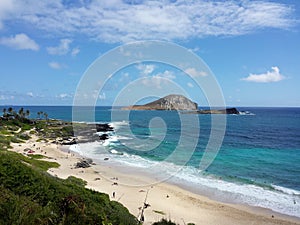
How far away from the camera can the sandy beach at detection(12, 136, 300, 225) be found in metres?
18.4

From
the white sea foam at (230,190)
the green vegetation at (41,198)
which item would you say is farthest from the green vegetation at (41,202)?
the white sea foam at (230,190)

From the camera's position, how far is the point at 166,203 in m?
21.3

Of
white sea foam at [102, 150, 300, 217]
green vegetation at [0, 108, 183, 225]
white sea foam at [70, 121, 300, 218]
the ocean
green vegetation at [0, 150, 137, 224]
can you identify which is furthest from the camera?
the ocean

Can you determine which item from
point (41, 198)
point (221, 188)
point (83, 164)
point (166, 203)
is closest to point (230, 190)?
point (221, 188)

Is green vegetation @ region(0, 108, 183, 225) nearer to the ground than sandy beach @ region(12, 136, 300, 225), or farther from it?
farther from it

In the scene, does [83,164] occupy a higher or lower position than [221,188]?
higher

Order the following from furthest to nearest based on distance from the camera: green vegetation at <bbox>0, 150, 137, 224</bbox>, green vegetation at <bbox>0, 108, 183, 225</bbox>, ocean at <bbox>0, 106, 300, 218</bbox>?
ocean at <bbox>0, 106, 300, 218</bbox>
green vegetation at <bbox>0, 150, 137, 224</bbox>
green vegetation at <bbox>0, 108, 183, 225</bbox>

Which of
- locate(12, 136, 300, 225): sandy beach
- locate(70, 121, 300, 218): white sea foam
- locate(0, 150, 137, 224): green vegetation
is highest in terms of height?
locate(0, 150, 137, 224): green vegetation

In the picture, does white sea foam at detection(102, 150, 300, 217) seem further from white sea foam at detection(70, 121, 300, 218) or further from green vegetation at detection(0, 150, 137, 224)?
green vegetation at detection(0, 150, 137, 224)

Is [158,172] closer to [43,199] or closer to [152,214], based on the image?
[152,214]

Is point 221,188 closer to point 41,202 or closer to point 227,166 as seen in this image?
point 227,166

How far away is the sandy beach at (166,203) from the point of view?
1839 cm

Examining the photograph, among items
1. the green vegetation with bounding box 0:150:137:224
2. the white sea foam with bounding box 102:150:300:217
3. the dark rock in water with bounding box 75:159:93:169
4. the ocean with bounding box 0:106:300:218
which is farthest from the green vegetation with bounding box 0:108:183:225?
the dark rock in water with bounding box 75:159:93:169

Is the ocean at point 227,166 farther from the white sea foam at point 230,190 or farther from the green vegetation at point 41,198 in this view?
the green vegetation at point 41,198
